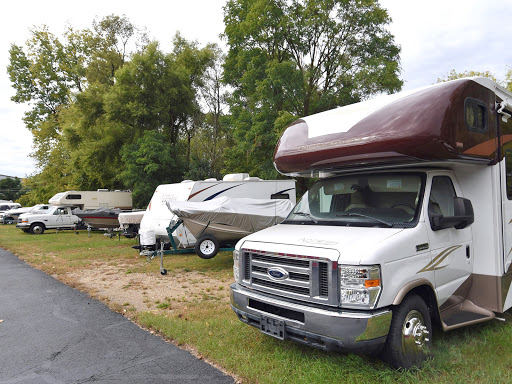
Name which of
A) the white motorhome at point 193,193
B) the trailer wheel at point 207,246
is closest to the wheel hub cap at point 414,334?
the trailer wheel at point 207,246

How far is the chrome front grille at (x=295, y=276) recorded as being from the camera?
138 inches

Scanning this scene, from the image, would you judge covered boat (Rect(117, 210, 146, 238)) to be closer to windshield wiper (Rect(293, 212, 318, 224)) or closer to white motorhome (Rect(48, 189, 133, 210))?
white motorhome (Rect(48, 189, 133, 210))

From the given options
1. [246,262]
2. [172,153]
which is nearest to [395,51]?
[172,153]

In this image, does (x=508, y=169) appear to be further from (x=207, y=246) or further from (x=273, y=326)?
(x=207, y=246)

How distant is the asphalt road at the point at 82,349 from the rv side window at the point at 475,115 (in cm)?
390

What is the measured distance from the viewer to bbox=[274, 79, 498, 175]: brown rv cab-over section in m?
3.93

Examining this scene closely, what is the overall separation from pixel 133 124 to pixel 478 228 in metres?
25.0

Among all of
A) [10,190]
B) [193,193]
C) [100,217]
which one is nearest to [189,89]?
[100,217]

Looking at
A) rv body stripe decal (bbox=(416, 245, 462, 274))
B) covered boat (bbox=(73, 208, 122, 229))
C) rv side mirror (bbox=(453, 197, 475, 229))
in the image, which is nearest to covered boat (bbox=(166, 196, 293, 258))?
rv body stripe decal (bbox=(416, 245, 462, 274))

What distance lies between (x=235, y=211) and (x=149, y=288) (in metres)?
3.00

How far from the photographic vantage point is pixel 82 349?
4.80 metres

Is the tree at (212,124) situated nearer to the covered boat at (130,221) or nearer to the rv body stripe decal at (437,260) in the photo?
the covered boat at (130,221)

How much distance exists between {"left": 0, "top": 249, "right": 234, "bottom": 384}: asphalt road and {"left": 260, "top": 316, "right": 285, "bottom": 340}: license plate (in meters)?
0.63

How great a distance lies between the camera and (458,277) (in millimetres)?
4426
